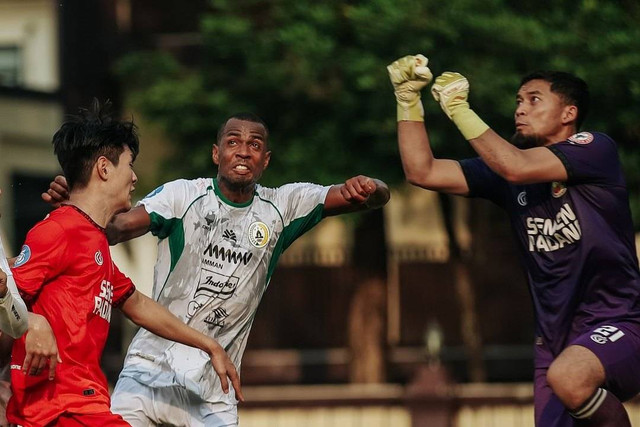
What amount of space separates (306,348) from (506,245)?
3.31 metres

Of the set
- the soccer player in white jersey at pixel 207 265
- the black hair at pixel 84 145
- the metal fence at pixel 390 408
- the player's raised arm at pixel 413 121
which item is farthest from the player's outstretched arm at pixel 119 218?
the metal fence at pixel 390 408

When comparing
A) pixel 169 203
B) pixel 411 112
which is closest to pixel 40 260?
pixel 169 203

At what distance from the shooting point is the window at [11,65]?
2205cm

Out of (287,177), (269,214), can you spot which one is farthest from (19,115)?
(269,214)

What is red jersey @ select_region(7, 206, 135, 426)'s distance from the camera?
582 cm

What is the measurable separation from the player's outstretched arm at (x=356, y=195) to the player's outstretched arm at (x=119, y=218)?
100 centimetres

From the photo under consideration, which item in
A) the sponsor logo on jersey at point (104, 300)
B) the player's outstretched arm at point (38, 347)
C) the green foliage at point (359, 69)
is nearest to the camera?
the player's outstretched arm at point (38, 347)

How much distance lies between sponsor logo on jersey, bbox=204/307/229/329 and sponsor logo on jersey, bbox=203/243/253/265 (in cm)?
26

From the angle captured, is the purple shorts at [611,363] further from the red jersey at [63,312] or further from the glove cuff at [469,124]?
the red jersey at [63,312]

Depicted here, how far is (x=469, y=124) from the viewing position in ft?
22.6

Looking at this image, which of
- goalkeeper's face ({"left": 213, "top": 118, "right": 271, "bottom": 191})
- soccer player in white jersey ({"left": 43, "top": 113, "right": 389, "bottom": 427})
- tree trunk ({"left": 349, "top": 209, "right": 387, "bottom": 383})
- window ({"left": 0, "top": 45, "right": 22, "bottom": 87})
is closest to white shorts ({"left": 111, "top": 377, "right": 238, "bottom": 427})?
soccer player in white jersey ({"left": 43, "top": 113, "right": 389, "bottom": 427})

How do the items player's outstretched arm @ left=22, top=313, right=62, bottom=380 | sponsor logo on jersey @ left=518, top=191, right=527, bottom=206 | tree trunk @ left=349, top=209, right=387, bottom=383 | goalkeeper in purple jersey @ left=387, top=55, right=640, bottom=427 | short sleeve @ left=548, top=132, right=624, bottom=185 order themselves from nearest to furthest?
player's outstretched arm @ left=22, top=313, right=62, bottom=380 → goalkeeper in purple jersey @ left=387, top=55, right=640, bottom=427 → short sleeve @ left=548, top=132, right=624, bottom=185 → sponsor logo on jersey @ left=518, top=191, right=527, bottom=206 → tree trunk @ left=349, top=209, right=387, bottom=383

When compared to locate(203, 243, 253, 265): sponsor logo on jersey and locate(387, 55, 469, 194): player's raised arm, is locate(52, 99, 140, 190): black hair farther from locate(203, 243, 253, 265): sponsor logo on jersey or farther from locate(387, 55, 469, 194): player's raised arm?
locate(387, 55, 469, 194): player's raised arm

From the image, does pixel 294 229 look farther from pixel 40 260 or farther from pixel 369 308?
pixel 369 308
